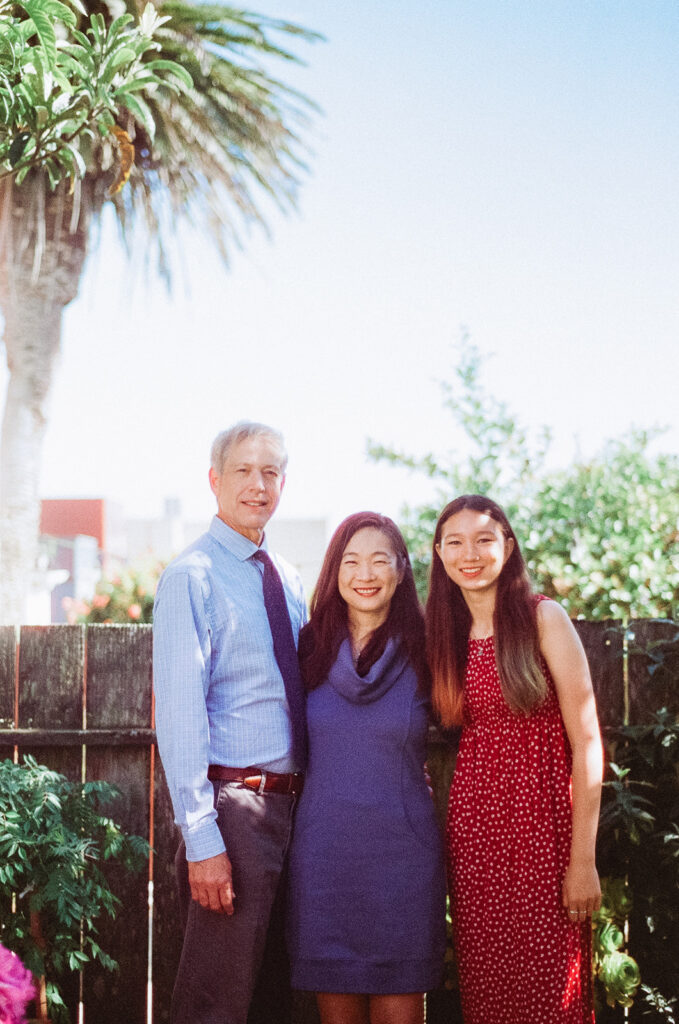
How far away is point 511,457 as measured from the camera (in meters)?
4.05

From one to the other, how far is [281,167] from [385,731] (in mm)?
5480

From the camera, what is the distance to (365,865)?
7.30 ft

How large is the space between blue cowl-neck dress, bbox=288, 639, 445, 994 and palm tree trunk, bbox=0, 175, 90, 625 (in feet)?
13.0

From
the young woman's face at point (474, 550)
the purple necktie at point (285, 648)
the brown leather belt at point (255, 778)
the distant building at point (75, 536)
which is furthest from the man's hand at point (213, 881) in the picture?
the distant building at point (75, 536)

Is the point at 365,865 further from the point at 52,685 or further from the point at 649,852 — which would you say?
the point at 52,685

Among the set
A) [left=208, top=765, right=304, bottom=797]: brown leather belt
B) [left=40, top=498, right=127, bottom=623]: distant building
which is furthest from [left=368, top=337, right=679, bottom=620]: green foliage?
[left=40, top=498, right=127, bottom=623]: distant building

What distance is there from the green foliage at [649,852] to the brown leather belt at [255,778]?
114 centimetres

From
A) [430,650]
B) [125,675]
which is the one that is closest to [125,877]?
[125,675]

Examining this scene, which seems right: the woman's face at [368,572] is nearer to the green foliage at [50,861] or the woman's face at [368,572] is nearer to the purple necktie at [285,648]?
the purple necktie at [285,648]

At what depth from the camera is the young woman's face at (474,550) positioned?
2.38 metres

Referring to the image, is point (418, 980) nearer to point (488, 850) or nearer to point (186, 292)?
point (488, 850)

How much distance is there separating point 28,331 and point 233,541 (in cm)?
408

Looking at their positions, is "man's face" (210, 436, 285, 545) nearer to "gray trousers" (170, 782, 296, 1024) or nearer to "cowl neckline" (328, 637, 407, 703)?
"cowl neckline" (328, 637, 407, 703)

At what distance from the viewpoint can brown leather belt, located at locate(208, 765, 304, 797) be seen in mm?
2248
